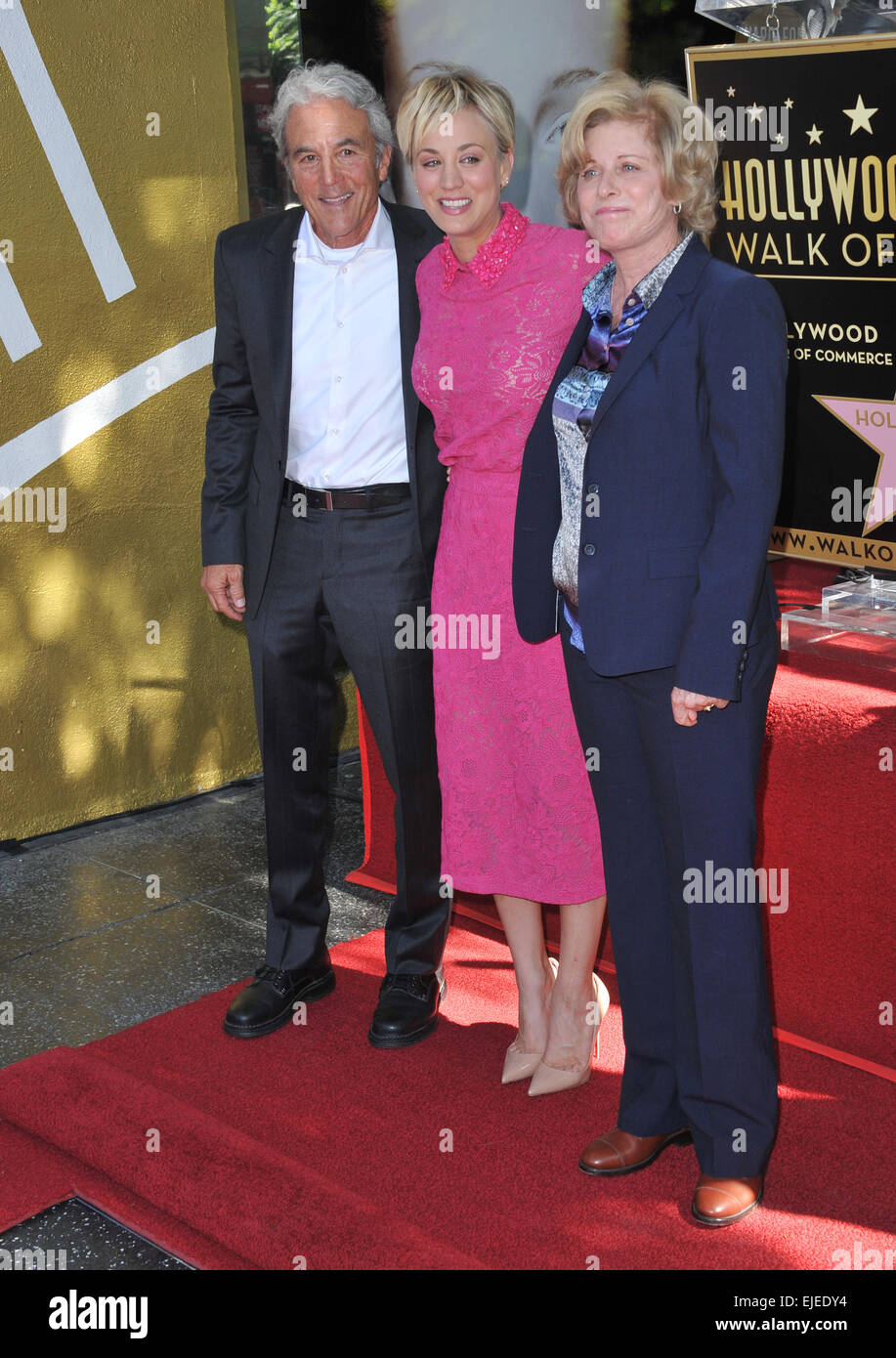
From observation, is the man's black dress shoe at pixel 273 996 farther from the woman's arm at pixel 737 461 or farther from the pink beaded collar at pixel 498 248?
the pink beaded collar at pixel 498 248

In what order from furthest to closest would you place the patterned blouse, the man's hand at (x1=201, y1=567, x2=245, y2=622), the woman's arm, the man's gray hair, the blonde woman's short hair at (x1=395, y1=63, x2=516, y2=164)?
the man's hand at (x1=201, y1=567, x2=245, y2=622), the man's gray hair, the blonde woman's short hair at (x1=395, y1=63, x2=516, y2=164), the patterned blouse, the woman's arm

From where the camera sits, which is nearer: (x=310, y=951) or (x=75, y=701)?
(x=310, y=951)

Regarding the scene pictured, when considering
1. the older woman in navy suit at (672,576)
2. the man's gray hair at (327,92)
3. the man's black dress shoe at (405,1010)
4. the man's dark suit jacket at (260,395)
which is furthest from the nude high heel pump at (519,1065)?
the man's gray hair at (327,92)

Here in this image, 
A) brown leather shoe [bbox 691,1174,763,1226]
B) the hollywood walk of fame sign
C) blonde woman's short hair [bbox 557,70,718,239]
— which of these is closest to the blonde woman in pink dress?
blonde woman's short hair [bbox 557,70,718,239]

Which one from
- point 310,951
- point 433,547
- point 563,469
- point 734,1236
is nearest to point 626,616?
point 563,469

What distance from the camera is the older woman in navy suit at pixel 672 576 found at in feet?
6.81

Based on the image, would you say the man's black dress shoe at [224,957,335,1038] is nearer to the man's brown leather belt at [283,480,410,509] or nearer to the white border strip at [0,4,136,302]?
the man's brown leather belt at [283,480,410,509]

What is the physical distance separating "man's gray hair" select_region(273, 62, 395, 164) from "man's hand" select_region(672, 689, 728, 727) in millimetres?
1328

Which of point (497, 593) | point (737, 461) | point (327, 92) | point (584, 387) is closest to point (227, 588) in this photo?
point (497, 593)

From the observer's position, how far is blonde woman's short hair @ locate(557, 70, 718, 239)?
2090 millimetres

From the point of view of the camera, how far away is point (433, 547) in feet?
9.65

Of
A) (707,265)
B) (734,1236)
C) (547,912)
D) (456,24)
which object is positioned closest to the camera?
(707,265)
